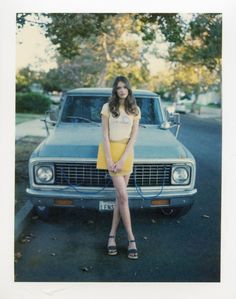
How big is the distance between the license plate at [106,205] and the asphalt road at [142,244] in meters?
0.18

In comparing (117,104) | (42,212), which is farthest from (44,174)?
(117,104)

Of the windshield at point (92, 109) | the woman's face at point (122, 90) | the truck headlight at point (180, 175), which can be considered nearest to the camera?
the woman's face at point (122, 90)

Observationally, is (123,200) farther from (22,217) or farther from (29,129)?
(29,129)

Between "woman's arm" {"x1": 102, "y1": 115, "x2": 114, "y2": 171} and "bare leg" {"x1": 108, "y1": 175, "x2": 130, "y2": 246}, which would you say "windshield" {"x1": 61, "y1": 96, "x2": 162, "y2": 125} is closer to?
"woman's arm" {"x1": 102, "y1": 115, "x2": 114, "y2": 171}

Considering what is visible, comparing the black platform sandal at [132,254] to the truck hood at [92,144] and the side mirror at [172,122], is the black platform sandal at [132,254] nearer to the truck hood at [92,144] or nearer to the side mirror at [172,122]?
the truck hood at [92,144]

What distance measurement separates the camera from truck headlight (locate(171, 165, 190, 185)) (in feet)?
15.5

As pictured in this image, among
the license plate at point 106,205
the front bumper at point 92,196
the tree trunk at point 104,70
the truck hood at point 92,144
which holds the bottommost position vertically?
the license plate at point 106,205

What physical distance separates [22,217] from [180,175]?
160cm

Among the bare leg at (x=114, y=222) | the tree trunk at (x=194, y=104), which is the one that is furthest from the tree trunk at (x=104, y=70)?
the bare leg at (x=114, y=222)

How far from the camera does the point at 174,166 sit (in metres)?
4.71

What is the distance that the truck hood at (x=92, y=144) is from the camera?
4664mm
